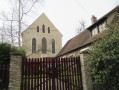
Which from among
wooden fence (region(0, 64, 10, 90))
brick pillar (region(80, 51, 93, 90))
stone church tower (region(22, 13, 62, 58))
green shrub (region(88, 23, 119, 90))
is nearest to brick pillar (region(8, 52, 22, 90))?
wooden fence (region(0, 64, 10, 90))

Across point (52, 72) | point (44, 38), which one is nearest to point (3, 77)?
point (52, 72)

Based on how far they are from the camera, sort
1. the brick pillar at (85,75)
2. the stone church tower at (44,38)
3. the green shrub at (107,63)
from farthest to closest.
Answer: the stone church tower at (44,38) → the brick pillar at (85,75) → the green shrub at (107,63)


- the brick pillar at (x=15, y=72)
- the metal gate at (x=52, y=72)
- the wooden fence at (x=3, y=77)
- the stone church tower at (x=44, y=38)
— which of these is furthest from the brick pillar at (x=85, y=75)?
the stone church tower at (x=44, y=38)

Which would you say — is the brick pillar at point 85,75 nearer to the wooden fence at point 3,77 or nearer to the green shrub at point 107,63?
the green shrub at point 107,63

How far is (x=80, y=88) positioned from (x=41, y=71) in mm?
2312

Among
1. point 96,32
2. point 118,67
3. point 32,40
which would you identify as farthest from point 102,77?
point 32,40

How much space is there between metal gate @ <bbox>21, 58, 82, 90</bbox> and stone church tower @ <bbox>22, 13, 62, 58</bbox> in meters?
19.5

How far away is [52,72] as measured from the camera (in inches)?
207

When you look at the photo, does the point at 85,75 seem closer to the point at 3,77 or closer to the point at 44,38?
the point at 3,77

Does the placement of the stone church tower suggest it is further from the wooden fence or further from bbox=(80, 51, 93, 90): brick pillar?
bbox=(80, 51, 93, 90): brick pillar

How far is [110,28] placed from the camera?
5992 millimetres

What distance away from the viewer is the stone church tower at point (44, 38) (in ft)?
81.1

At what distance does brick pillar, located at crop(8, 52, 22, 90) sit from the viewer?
4.49m

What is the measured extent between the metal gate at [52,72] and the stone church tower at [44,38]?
19473 mm
